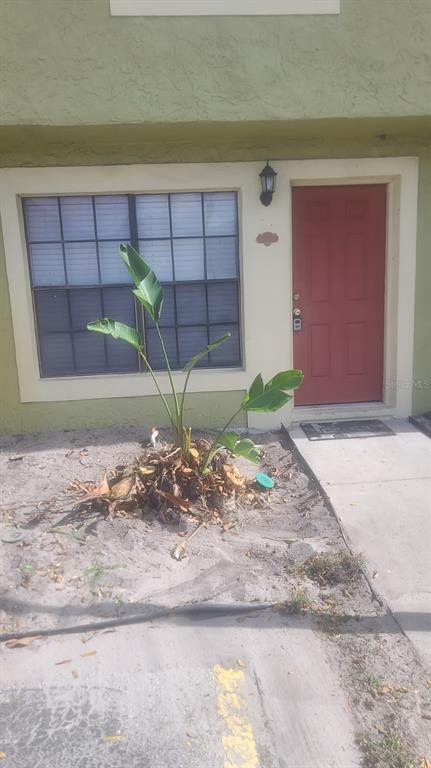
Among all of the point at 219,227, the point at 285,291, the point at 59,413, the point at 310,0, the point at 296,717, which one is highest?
the point at 310,0

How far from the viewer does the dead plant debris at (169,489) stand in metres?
4.08

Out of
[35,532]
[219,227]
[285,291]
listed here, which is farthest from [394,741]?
[219,227]

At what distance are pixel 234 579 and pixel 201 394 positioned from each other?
273 centimetres

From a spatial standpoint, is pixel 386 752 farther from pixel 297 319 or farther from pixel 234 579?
pixel 297 319

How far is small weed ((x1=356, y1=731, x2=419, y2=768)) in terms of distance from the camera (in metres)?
2.16

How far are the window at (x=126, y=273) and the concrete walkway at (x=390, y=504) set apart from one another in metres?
1.60

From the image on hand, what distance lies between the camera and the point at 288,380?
4.02m

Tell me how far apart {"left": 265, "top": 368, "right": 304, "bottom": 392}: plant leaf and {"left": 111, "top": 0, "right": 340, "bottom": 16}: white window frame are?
3.27 m

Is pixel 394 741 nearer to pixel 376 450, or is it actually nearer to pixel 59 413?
pixel 376 450

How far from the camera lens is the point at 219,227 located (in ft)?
18.9

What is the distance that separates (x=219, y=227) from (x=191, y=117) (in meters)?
1.17

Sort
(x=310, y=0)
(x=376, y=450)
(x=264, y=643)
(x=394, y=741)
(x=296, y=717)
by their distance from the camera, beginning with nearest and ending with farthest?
(x=394, y=741), (x=296, y=717), (x=264, y=643), (x=310, y=0), (x=376, y=450)

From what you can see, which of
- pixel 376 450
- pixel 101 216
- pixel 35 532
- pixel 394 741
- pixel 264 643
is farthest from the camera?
pixel 101 216

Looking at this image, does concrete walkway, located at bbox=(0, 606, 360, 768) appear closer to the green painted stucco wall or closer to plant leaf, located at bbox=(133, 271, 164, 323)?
plant leaf, located at bbox=(133, 271, 164, 323)
